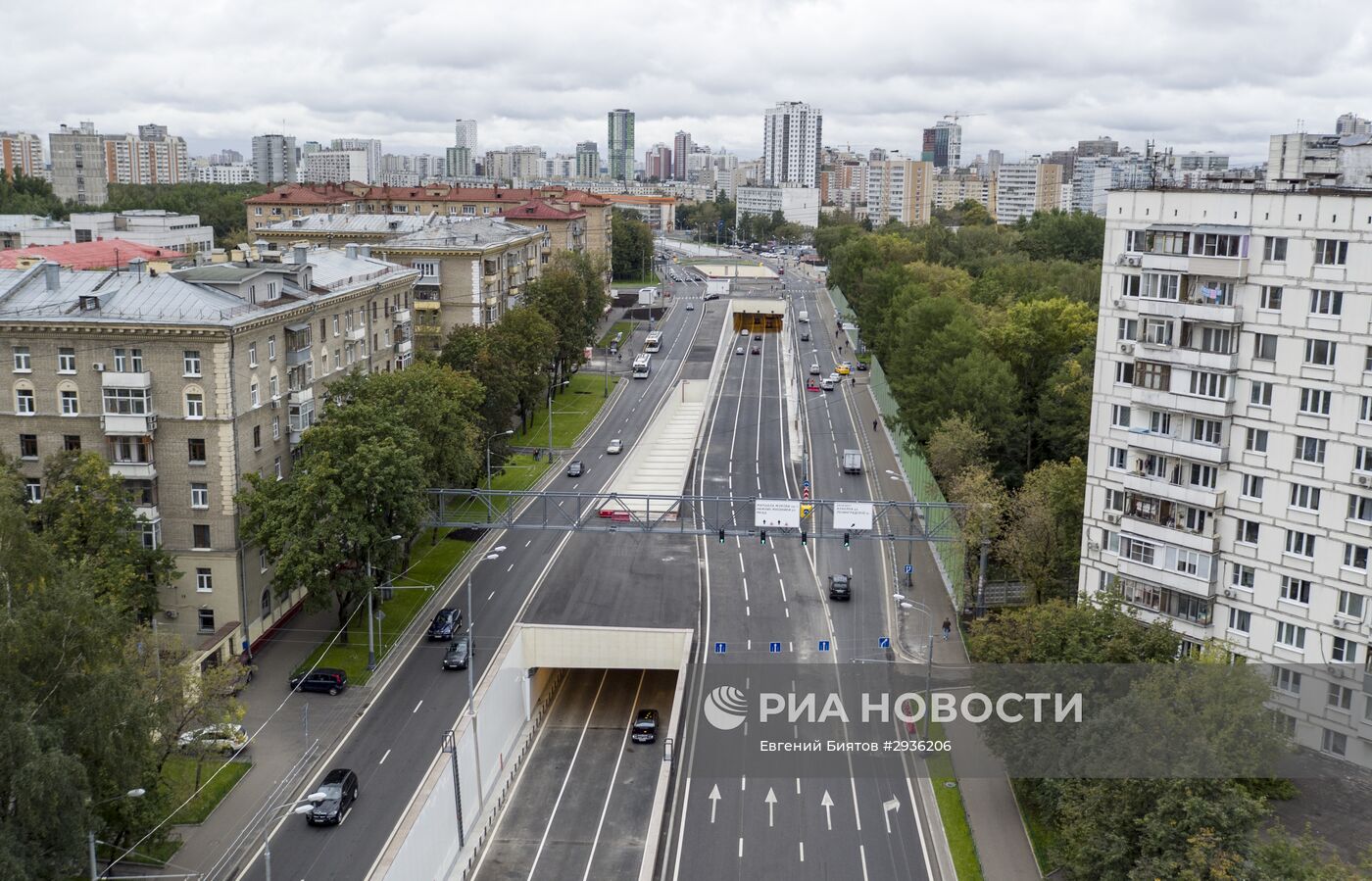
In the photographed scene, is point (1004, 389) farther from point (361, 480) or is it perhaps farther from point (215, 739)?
point (215, 739)

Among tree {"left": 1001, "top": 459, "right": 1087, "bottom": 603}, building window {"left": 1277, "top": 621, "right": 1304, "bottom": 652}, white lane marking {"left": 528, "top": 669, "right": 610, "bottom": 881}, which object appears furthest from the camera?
tree {"left": 1001, "top": 459, "right": 1087, "bottom": 603}

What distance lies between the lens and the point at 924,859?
41.6 meters

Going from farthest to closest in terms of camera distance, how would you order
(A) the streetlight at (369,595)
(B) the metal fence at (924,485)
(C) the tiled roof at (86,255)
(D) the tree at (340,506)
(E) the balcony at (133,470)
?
(C) the tiled roof at (86,255), (B) the metal fence at (924,485), (A) the streetlight at (369,595), (E) the balcony at (133,470), (D) the tree at (340,506)

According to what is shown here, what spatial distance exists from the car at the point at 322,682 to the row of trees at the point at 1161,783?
26609 mm

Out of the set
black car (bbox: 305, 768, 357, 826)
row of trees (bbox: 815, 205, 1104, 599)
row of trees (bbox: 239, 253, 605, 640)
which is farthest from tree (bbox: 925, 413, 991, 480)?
black car (bbox: 305, 768, 357, 826)

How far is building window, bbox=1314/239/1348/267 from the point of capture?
40156 mm

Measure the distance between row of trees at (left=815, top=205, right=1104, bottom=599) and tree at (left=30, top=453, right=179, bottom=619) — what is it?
35.8 meters

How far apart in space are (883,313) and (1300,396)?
7437 centimetres

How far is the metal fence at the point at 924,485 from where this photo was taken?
201 ft

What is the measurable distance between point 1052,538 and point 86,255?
243 ft

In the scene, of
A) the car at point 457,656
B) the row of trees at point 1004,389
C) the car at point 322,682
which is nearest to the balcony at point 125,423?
the car at point 322,682

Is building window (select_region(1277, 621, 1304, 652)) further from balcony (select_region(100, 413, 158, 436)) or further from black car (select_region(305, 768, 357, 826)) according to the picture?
balcony (select_region(100, 413, 158, 436))

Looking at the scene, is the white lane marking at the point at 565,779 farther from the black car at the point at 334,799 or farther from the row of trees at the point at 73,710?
the row of trees at the point at 73,710

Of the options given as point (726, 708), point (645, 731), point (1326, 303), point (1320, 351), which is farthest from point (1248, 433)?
point (645, 731)
